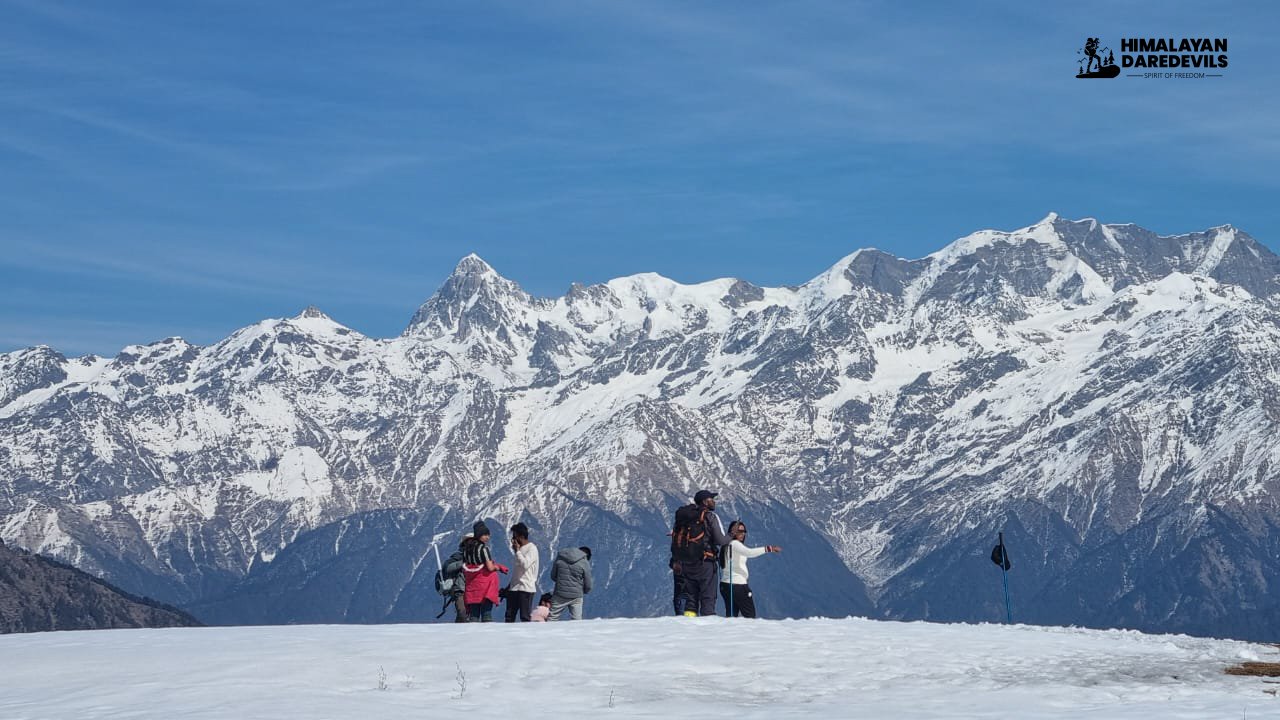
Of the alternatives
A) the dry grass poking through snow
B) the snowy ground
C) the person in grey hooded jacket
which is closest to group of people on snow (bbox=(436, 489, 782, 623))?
the person in grey hooded jacket

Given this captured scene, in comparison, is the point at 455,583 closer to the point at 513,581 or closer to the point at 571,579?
the point at 513,581

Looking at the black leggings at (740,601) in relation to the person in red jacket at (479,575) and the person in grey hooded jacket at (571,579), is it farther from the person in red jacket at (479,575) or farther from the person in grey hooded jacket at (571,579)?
the person in red jacket at (479,575)

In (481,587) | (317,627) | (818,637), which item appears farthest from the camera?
(481,587)

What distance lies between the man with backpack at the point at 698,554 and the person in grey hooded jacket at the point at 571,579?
2329 mm

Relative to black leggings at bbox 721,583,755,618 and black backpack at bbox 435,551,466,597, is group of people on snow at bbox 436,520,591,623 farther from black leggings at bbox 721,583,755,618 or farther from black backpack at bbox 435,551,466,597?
black leggings at bbox 721,583,755,618

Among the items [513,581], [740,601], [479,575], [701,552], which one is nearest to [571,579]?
[513,581]

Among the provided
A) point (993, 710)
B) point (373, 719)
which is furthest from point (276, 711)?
point (993, 710)

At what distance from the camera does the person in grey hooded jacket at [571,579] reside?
49688mm

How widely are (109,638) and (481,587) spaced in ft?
32.8

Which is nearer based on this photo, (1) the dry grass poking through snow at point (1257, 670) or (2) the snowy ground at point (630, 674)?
(2) the snowy ground at point (630, 674)

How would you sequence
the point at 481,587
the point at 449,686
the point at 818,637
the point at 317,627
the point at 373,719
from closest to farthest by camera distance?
the point at 373,719
the point at 449,686
the point at 818,637
the point at 317,627
the point at 481,587

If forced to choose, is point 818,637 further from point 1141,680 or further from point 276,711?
point 276,711

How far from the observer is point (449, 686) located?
1369 inches

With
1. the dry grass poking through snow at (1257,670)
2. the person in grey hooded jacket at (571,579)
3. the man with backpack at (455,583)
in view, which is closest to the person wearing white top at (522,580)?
the person in grey hooded jacket at (571,579)
